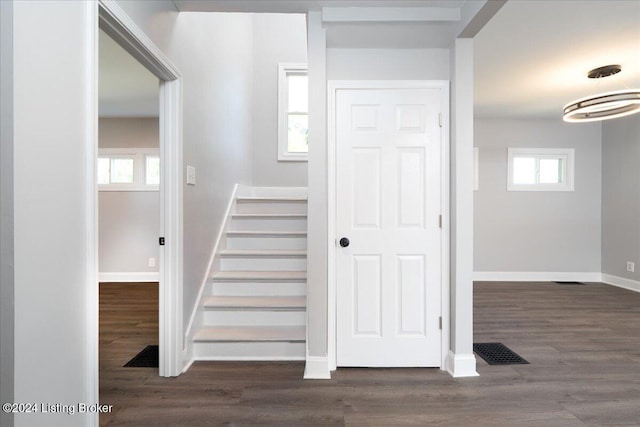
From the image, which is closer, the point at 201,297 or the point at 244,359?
the point at 244,359

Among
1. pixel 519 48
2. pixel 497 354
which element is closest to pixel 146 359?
pixel 497 354

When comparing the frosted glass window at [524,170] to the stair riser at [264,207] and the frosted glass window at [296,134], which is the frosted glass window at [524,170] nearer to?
the frosted glass window at [296,134]

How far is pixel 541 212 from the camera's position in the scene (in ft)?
18.6

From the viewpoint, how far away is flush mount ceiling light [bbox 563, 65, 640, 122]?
10.9ft

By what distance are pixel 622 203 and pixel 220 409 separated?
6.09 meters

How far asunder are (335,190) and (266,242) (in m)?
1.24

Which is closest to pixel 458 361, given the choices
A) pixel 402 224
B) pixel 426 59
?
pixel 402 224

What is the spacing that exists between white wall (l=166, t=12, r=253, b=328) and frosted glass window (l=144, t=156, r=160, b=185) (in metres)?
1.98

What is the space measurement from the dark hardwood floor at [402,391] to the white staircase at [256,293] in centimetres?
13

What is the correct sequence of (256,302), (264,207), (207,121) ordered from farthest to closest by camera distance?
(264,207) < (207,121) < (256,302)

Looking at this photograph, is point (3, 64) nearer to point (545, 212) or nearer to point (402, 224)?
point (402, 224)

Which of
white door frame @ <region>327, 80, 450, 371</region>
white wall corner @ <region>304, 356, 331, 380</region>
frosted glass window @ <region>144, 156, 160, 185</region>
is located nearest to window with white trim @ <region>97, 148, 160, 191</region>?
frosted glass window @ <region>144, 156, 160, 185</region>

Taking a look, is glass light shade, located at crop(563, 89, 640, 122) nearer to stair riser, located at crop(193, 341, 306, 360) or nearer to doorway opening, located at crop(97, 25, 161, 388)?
stair riser, located at crop(193, 341, 306, 360)

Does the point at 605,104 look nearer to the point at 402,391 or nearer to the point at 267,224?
the point at 402,391
